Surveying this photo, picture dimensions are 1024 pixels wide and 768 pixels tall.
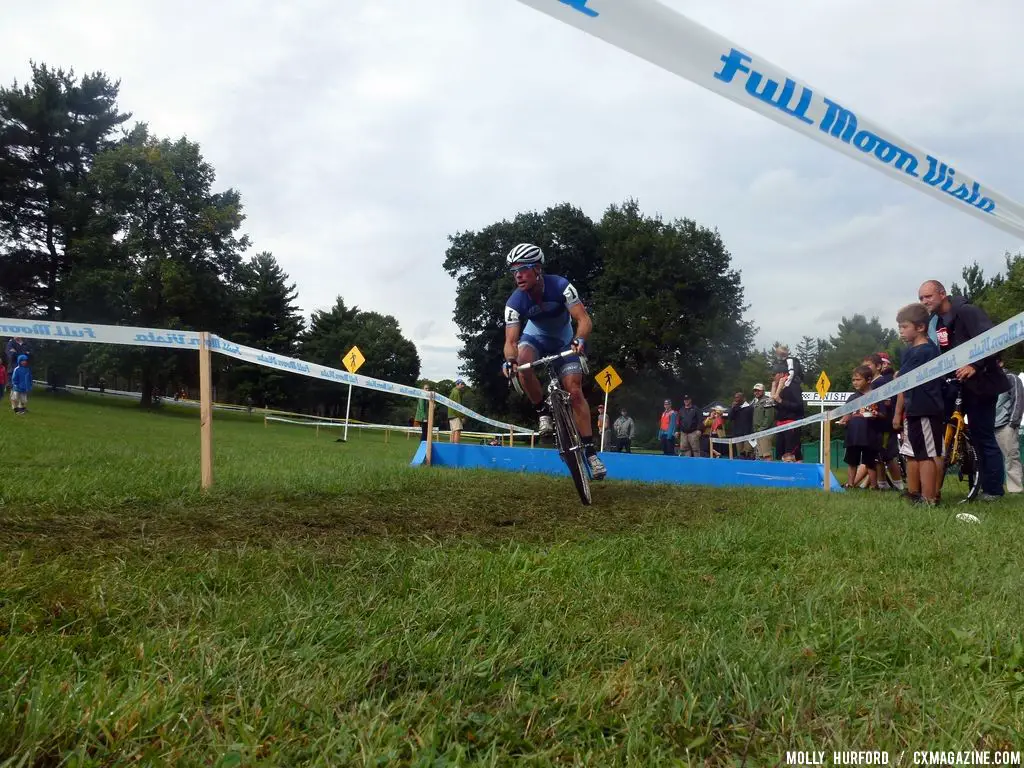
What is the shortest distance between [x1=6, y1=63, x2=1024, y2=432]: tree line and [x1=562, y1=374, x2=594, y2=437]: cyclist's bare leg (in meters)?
41.7

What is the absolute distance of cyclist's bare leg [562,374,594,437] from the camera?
253 inches

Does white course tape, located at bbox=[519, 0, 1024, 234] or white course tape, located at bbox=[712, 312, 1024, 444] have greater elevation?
white course tape, located at bbox=[519, 0, 1024, 234]

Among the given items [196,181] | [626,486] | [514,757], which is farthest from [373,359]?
[514,757]

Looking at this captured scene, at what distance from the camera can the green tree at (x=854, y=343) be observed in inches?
3410

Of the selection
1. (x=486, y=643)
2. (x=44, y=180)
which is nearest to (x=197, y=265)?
(x=44, y=180)

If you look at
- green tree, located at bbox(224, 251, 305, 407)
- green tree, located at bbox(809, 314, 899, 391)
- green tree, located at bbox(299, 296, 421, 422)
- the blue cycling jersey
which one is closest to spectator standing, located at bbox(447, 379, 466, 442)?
the blue cycling jersey

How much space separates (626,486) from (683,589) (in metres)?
5.19

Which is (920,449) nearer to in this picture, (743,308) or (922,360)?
(922,360)

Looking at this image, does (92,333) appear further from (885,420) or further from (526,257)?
(885,420)

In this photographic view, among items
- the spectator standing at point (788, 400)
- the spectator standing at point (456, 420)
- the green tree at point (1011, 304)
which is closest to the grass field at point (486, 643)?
the spectator standing at point (788, 400)

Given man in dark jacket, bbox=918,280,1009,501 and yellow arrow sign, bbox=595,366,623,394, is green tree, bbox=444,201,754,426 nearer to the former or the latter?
yellow arrow sign, bbox=595,366,623,394

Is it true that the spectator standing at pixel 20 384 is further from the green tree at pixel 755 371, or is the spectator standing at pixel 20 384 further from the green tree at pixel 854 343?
the green tree at pixel 854 343

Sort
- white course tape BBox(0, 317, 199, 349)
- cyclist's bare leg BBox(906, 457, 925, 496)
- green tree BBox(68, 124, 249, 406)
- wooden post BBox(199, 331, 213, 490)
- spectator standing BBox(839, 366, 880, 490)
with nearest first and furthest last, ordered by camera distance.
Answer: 1. white course tape BBox(0, 317, 199, 349)
2. wooden post BBox(199, 331, 213, 490)
3. cyclist's bare leg BBox(906, 457, 925, 496)
4. spectator standing BBox(839, 366, 880, 490)
5. green tree BBox(68, 124, 249, 406)

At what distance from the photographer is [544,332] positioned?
690 centimetres
